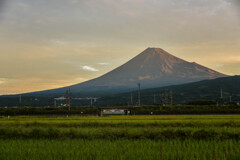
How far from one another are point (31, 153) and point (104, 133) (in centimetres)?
687

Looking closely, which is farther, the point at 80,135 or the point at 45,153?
the point at 80,135

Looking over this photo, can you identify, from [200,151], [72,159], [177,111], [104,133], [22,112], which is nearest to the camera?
[72,159]

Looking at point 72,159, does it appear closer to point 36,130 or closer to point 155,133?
point 155,133

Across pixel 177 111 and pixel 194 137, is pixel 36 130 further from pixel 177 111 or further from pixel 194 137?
pixel 177 111

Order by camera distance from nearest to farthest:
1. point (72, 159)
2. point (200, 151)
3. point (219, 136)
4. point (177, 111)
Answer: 1. point (72, 159)
2. point (200, 151)
3. point (219, 136)
4. point (177, 111)

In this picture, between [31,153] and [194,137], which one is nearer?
[31,153]

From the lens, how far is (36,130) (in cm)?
2022

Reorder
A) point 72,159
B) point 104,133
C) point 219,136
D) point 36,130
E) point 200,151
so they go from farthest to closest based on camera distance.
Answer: point 36,130 → point 104,133 → point 219,136 → point 200,151 → point 72,159

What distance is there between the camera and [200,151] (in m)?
12.4

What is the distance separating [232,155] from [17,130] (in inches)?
599

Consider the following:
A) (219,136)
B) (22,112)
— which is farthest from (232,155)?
(22,112)

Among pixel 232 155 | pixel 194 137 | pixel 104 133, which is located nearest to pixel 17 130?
pixel 104 133

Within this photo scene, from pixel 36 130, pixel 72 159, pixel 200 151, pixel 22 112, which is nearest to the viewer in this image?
pixel 72 159

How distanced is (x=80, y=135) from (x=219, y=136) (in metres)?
9.03
